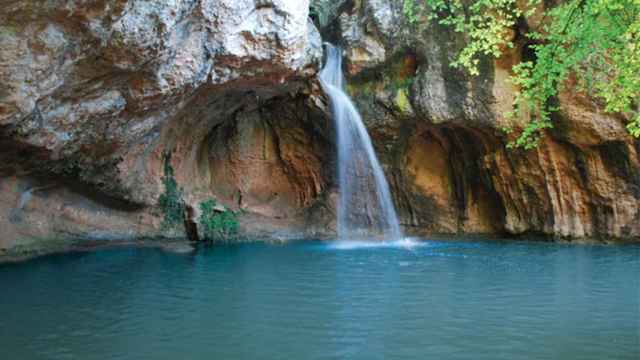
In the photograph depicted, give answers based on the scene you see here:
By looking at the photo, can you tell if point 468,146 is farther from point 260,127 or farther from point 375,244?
point 260,127

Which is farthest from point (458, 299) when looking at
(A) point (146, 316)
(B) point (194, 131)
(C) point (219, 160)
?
(C) point (219, 160)

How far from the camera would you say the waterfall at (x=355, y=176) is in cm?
1686

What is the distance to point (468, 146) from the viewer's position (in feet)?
55.5

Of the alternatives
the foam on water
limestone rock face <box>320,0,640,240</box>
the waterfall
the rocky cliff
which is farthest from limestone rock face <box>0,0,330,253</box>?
the foam on water

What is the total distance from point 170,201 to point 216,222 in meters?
1.50

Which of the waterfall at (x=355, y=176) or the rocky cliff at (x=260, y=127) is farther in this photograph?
the waterfall at (x=355, y=176)

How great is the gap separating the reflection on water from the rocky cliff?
273cm

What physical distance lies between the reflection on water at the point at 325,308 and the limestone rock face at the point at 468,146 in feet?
11.1

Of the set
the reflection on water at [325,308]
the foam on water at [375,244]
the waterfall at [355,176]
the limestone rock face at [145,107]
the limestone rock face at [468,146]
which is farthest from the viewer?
the waterfall at [355,176]

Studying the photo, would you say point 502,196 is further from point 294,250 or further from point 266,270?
point 266,270

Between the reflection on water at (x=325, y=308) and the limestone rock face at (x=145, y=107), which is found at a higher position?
the limestone rock face at (x=145, y=107)

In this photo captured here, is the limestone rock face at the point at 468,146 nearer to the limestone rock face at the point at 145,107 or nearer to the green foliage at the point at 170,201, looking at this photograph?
the limestone rock face at the point at 145,107

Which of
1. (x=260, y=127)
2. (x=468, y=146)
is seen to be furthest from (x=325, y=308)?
(x=260, y=127)

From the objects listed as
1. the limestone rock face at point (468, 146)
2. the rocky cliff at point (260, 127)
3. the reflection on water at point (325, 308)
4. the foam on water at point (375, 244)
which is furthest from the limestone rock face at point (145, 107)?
the foam on water at point (375, 244)
